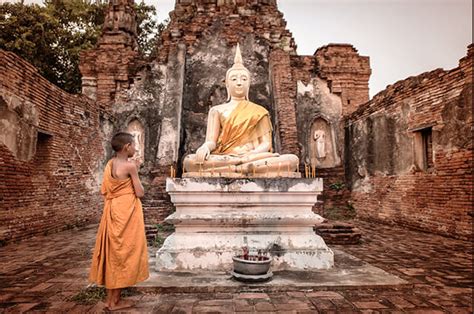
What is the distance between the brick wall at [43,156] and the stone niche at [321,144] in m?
6.92

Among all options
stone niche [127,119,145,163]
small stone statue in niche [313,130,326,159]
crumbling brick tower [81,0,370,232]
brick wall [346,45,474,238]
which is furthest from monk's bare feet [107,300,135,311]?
small stone statue in niche [313,130,326,159]

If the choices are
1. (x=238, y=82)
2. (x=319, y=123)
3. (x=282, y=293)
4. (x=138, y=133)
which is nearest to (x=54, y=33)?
(x=138, y=133)

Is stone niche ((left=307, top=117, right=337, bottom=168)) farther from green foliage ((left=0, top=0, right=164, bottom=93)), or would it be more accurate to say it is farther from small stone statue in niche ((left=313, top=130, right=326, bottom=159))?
green foliage ((left=0, top=0, right=164, bottom=93))

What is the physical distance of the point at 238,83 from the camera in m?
5.11

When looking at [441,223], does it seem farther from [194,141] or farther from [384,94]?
[194,141]

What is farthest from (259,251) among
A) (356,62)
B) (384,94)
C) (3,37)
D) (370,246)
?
(3,37)

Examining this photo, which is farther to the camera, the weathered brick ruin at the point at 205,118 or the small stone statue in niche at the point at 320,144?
the small stone statue in niche at the point at 320,144

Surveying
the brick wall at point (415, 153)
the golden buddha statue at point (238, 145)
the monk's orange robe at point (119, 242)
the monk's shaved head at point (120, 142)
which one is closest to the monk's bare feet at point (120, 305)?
the monk's orange robe at point (119, 242)

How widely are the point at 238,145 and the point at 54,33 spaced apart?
13.0 meters

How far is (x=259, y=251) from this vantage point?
3.95m

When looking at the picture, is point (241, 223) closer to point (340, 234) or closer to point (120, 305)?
point (120, 305)

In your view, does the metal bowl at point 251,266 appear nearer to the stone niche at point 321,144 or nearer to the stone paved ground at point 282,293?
the stone paved ground at point 282,293

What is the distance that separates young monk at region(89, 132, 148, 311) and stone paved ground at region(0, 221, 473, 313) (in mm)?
275

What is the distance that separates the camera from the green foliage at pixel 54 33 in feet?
42.7
